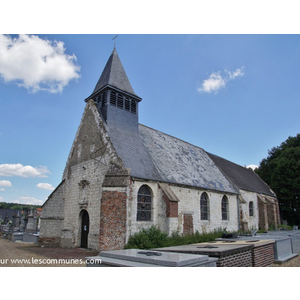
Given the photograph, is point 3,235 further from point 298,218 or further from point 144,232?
point 298,218

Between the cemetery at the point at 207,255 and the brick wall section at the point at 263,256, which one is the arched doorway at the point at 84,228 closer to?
the cemetery at the point at 207,255

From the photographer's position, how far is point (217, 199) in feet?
63.7

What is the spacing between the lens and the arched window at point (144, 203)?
527 inches

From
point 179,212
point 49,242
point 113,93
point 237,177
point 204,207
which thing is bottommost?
point 49,242

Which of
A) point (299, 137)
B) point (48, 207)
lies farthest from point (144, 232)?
point (299, 137)

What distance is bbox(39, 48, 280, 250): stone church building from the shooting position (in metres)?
12.5

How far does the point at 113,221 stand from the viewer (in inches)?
468

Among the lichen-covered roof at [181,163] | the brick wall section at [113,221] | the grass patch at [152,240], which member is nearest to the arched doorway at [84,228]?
the brick wall section at [113,221]

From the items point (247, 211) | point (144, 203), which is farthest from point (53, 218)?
point (247, 211)

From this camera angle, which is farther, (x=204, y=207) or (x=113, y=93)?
(x=204, y=207)

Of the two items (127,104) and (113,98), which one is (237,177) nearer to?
(127,104)

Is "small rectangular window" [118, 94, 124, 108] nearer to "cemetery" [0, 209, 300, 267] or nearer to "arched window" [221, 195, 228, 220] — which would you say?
"cemetery" [0, 209, 300, 267]

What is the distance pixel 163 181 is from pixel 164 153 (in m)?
3.90

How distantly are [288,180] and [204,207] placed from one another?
63.1 feet
